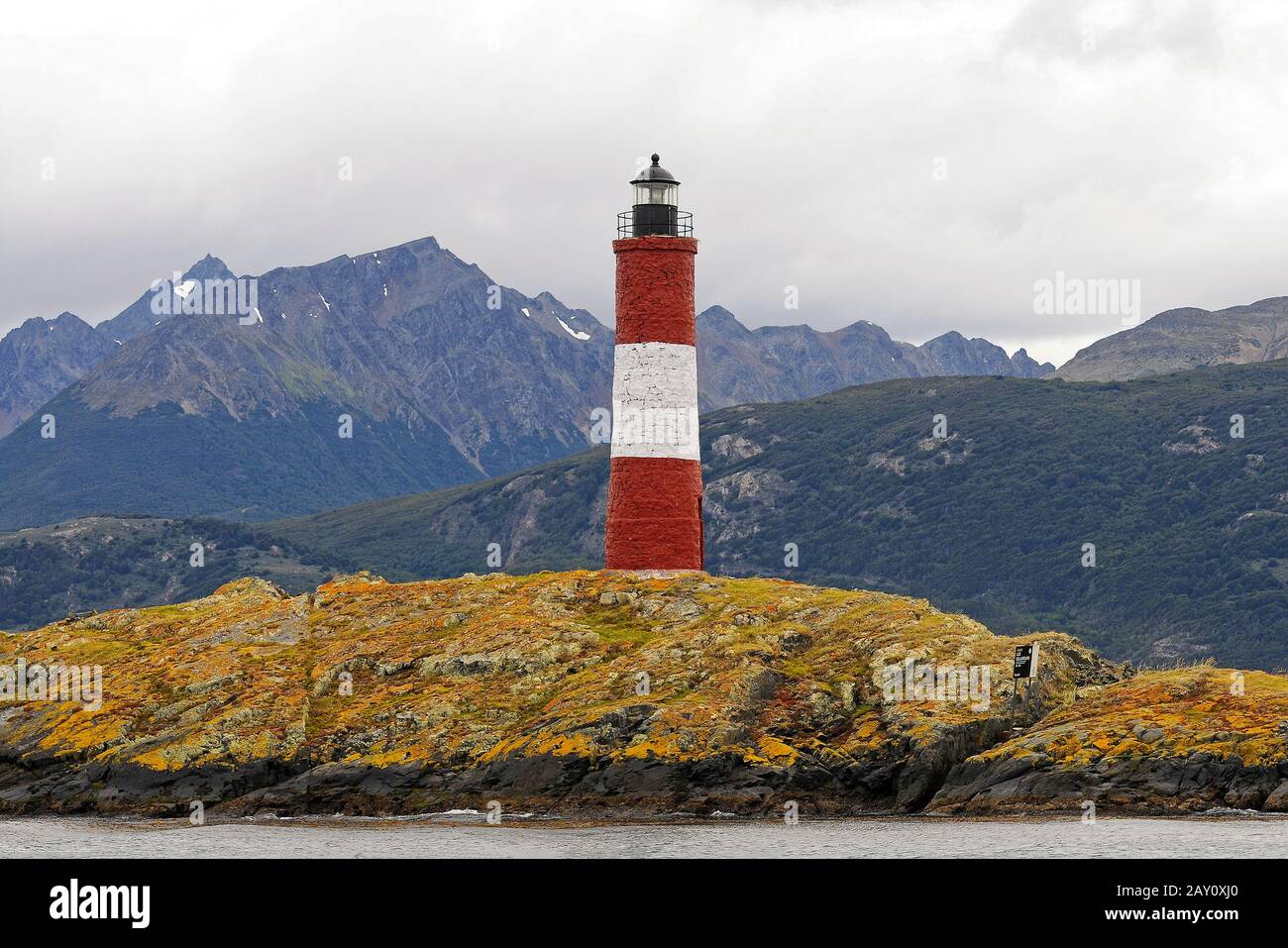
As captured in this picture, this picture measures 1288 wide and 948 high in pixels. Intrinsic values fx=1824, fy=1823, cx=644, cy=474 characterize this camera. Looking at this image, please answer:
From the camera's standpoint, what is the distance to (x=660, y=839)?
56.3 meters

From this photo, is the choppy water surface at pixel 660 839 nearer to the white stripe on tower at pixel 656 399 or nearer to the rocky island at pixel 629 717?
the rocky island at pixel 629 717

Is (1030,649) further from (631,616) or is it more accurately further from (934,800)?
(631,616)

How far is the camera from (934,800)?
201 feet

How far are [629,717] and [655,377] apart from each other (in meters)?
16.2

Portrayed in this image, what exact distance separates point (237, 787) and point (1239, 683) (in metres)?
36.3

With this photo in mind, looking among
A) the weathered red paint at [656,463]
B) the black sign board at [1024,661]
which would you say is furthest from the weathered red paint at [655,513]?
the black sign board at [1024,661]

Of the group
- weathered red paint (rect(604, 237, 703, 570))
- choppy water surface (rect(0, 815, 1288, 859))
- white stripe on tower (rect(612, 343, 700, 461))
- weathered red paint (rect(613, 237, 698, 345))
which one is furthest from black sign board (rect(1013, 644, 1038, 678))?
weathered red paint (rect(613, 237, 698, 345))

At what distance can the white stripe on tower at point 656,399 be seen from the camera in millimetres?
75250

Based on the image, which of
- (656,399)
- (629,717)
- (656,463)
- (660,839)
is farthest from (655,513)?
(660,839)

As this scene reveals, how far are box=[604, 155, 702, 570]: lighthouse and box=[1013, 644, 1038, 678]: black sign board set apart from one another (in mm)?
16373
